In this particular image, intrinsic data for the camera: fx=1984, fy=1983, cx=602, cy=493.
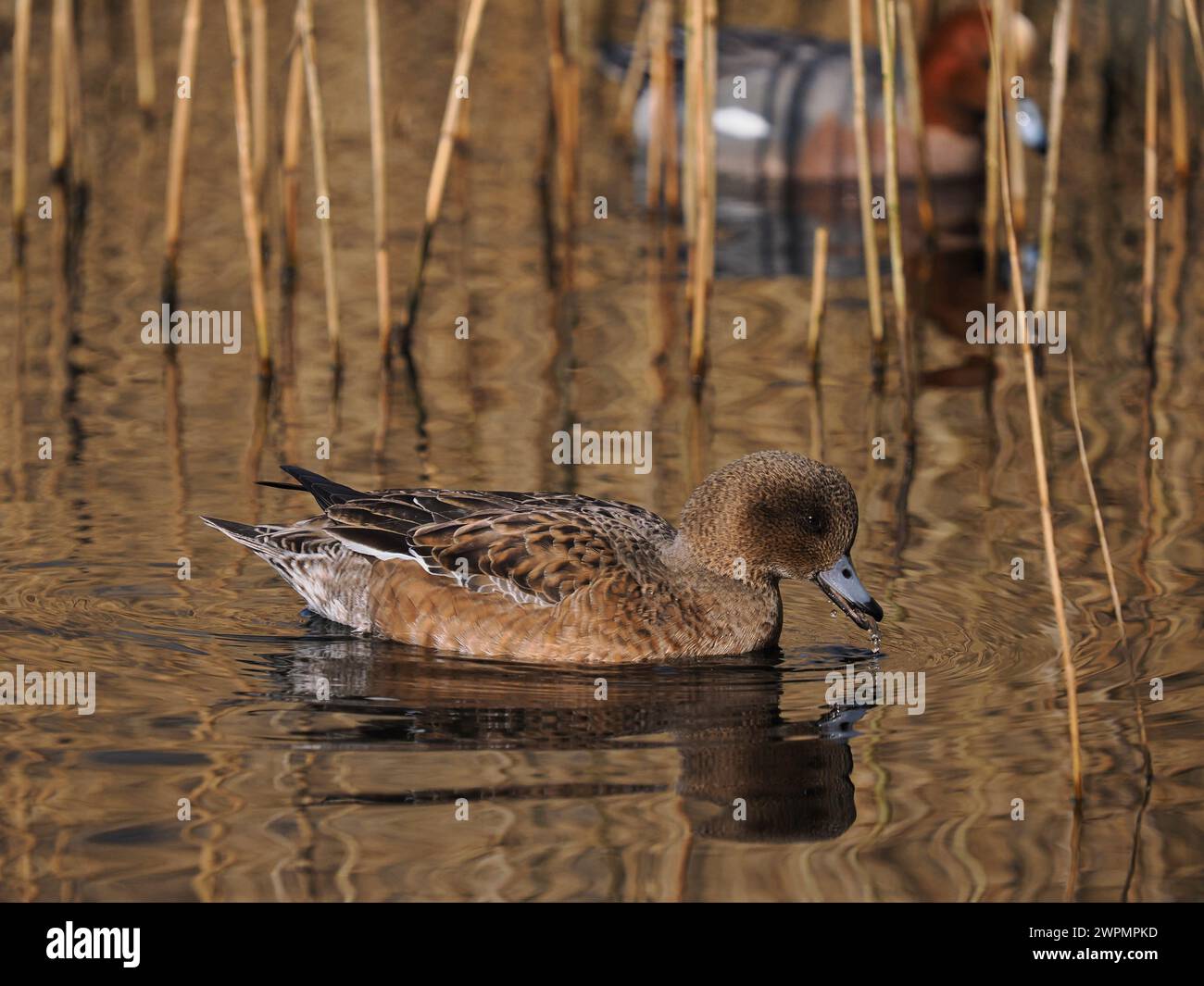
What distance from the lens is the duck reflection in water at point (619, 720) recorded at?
18.8 feet

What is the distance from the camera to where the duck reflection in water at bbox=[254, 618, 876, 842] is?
18.8ft

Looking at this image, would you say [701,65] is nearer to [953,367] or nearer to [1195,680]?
[953,367]

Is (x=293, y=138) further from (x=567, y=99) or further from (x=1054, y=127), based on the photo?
(x=1054, y=127)

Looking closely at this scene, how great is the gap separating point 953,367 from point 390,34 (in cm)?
933

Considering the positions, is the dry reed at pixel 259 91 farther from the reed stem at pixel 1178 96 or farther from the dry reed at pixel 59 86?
the reed stem at pixel 1178 96

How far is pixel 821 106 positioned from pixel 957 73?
3.57ft

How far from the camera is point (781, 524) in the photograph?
7156 millimetres

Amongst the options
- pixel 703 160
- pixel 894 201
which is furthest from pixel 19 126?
pixel 894 201

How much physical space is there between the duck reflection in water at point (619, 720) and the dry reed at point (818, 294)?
3.37 m

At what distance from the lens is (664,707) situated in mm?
6598

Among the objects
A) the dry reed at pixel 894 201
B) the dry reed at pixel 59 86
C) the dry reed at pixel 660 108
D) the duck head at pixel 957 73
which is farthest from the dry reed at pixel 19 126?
the duck head at pixel 957 73

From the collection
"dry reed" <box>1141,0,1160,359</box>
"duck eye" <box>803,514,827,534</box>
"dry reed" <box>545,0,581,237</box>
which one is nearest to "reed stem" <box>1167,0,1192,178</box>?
"dry reed" <box>1141,0,1160,359</box>

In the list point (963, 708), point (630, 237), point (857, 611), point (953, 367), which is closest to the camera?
point (963, 708)

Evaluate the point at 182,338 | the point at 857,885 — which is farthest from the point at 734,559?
the point at 182,338
